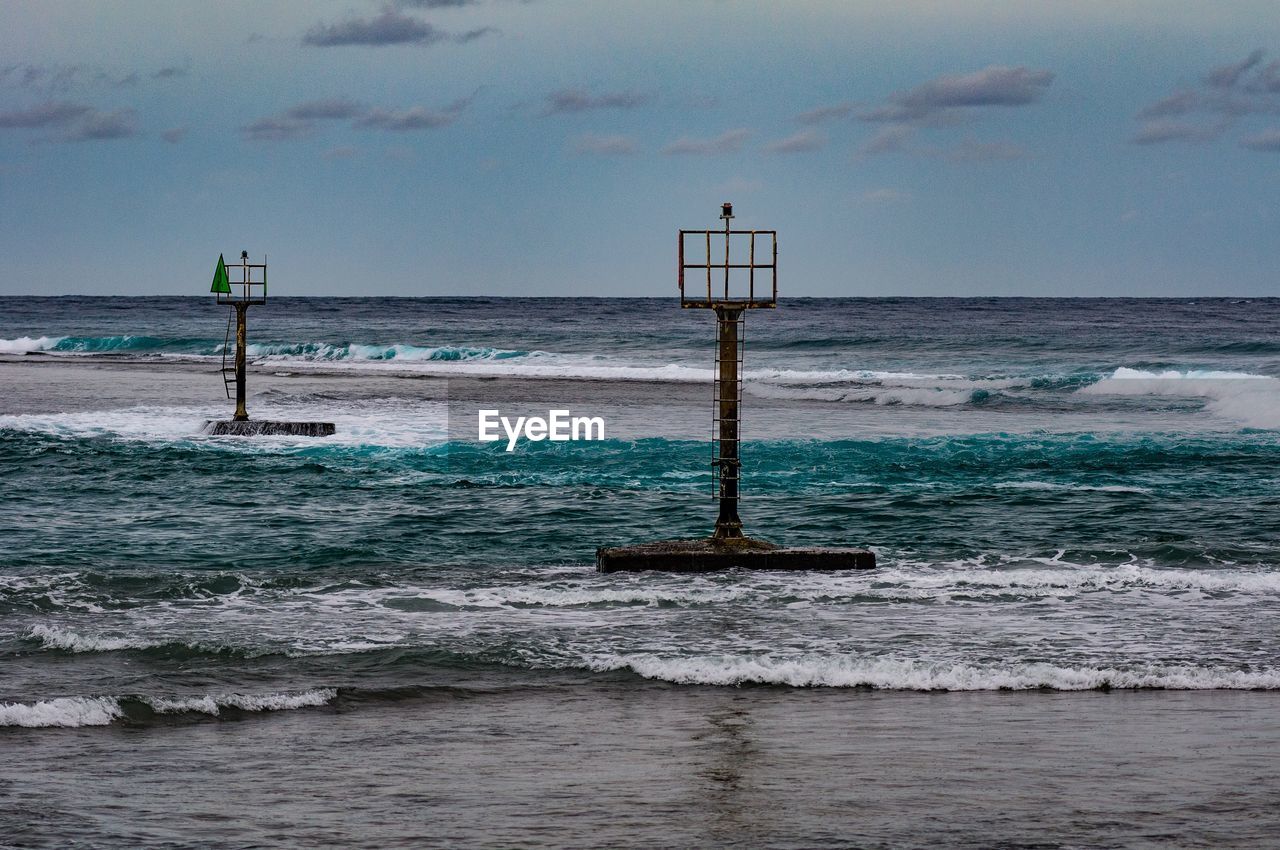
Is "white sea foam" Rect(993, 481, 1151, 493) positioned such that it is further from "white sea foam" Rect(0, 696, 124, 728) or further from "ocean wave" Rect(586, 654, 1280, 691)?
"white sea foam" Rect(0, 696, 124, 728)

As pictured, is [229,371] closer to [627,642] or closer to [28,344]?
[627,642]

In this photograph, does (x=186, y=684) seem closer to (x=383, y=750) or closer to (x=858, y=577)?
(x=383, y=750)

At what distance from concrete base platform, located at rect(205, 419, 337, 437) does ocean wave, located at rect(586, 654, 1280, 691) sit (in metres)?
18.5

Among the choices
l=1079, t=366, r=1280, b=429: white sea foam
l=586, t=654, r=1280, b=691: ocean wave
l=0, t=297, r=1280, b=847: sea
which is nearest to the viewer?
l=0, t=297, r=1280, b=847: sea

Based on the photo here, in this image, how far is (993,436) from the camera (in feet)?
94.5

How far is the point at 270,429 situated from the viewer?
27688 millimetres

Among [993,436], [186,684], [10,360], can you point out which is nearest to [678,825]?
[186,684]

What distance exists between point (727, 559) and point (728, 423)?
4.69 ft

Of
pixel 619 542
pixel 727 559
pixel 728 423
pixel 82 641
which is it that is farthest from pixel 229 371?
pixel 82 641

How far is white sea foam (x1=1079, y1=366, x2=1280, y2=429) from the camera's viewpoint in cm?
3391

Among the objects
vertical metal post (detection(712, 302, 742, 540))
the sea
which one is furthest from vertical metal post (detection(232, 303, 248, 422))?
vertical metal post (detection(712, 302, 742, 540))

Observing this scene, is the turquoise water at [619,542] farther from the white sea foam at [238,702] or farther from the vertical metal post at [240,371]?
the vertical metal post at [240,371]

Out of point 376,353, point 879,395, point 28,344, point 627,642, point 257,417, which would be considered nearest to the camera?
point 627,642

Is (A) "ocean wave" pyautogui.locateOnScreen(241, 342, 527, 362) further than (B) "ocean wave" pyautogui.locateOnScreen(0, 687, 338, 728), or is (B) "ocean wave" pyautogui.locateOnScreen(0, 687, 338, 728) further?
(A) "ocean wave" pyautogui.locateOnScreen(241, 342, 527, 362)
